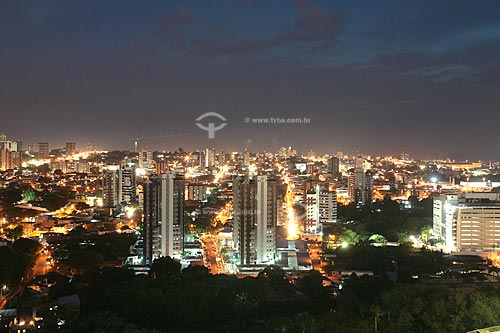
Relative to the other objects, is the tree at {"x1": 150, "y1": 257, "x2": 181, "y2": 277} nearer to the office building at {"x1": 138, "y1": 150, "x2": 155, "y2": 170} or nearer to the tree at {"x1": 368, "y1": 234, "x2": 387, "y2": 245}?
the tree at {"x1": 368, "y1": 234, "x2": 387, "y2": 245}

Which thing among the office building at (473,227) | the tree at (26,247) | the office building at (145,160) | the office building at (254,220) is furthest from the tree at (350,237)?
the office building at (145,160)

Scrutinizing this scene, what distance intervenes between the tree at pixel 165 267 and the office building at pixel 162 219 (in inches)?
34.8

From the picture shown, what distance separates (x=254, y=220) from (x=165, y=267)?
63.5 inches

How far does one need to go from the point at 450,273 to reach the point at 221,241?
3.70 m

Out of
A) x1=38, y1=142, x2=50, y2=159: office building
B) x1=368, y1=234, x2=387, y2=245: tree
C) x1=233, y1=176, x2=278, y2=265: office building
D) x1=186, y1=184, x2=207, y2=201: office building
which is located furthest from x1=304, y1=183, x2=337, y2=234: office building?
x1=38, y1=142, x2=50, y2=159: office building

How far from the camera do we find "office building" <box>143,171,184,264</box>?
782 cm

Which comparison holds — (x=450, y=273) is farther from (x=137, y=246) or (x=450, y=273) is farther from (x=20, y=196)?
(x=20, y=196)

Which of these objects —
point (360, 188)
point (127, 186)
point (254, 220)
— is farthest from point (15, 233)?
point (360, 188)

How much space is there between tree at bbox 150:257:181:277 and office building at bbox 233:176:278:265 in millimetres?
1212

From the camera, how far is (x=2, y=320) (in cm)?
530

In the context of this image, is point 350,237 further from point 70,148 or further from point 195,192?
point 70,148

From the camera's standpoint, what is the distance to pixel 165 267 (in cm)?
679

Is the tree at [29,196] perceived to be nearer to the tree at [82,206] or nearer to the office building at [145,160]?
the tree at [82,206]

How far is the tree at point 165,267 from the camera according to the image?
6.70m
